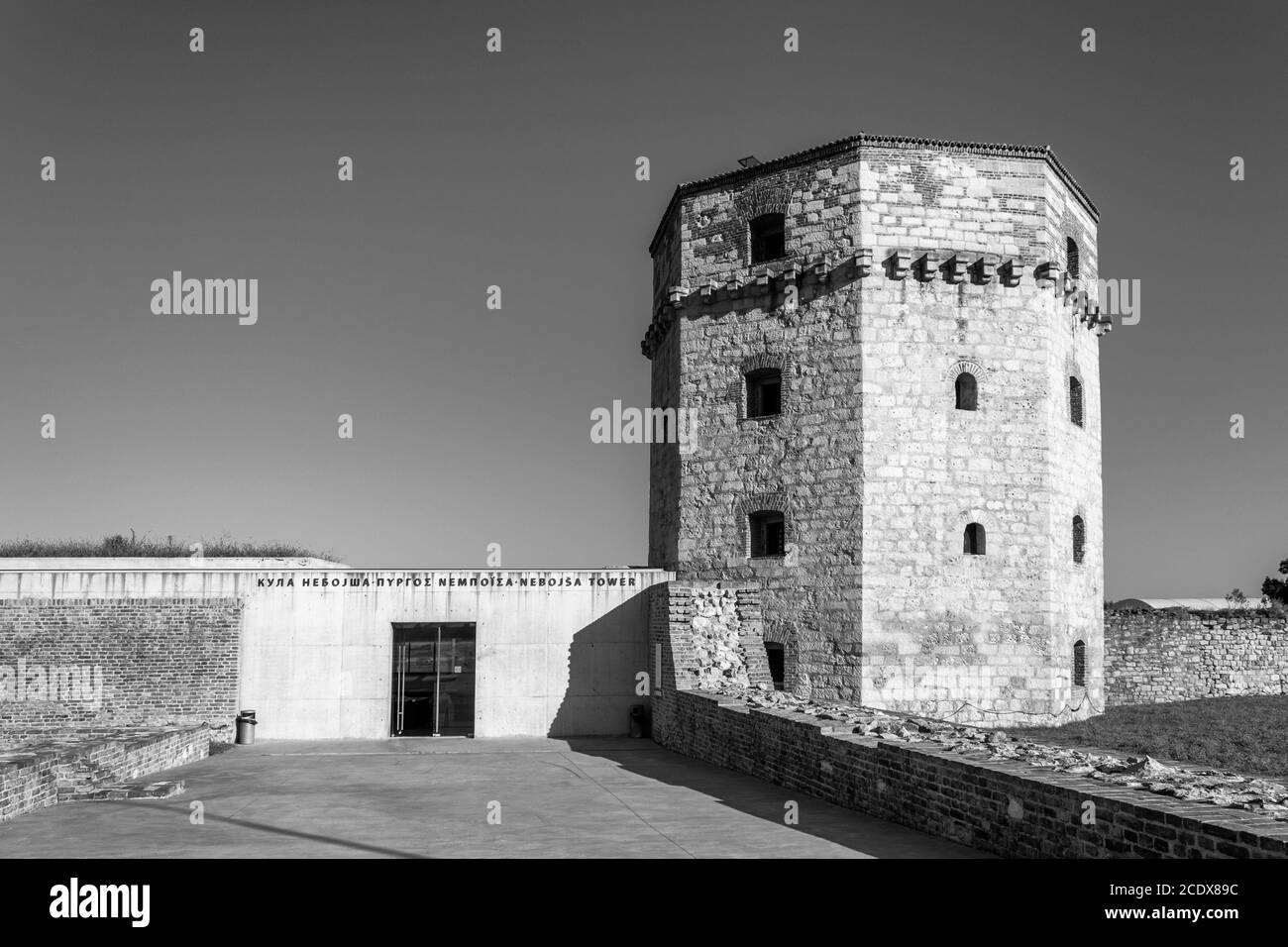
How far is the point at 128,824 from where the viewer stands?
33.5 ft

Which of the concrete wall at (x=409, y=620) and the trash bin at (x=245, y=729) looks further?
the concrete wall at (x=409, y=620)

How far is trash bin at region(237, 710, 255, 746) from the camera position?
707 inches

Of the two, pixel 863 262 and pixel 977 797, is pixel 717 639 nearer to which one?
pixel 863 262

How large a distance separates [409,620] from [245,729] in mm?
3260

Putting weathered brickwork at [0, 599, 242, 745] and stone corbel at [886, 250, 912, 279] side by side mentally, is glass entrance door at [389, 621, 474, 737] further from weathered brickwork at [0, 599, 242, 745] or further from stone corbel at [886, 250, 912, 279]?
stone corbel at [886, 250, 912, 279]

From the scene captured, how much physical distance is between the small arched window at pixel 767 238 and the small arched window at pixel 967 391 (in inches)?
160

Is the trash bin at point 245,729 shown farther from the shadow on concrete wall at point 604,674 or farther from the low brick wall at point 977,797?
the low brick wall at point 977,797

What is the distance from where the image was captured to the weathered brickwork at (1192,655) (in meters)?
24.8

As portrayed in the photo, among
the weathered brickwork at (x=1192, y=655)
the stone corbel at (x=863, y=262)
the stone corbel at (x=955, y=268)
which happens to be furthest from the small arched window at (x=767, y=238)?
the weathered brickwork at (x=1192, y=655)

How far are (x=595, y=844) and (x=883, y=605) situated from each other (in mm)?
10122

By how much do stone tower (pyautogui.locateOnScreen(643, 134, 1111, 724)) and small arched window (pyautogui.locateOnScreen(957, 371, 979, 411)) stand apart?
3cm

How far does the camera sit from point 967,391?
1903cm

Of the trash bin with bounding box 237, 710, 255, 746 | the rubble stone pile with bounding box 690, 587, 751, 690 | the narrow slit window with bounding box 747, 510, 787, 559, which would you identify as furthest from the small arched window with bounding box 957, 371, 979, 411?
the trash bin with bounding box 237, 710, 255, 746
